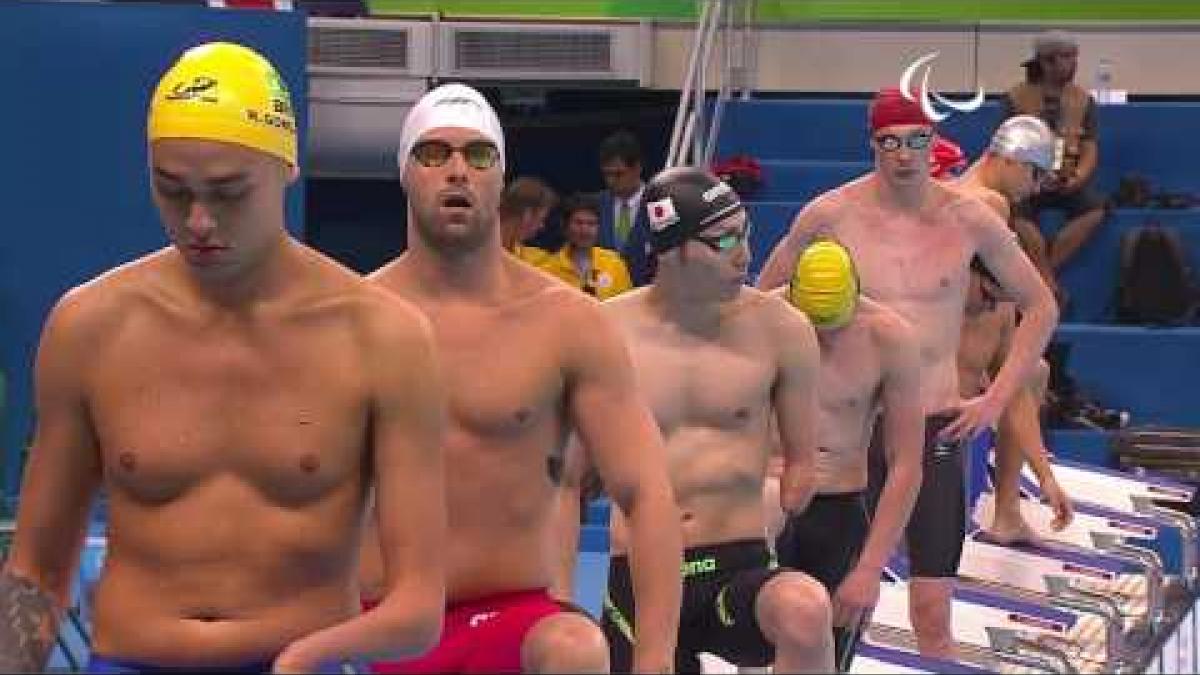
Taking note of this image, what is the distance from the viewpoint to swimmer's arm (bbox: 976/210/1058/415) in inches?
291

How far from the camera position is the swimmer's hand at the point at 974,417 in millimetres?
7273

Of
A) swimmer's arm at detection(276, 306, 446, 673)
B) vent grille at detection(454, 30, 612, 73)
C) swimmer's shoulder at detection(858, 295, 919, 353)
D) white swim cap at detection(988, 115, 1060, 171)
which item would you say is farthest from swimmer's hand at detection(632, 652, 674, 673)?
vent grille at detection(454, 30, 612, 73)

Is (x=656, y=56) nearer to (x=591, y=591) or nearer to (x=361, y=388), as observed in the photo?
(x=591, y=591)

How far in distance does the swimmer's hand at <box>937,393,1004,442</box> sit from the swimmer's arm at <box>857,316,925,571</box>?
68 cm

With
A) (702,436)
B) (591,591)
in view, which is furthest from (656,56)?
(702,436)

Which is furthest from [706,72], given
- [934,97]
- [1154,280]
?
[1154,280]

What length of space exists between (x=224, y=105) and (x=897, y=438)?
3.46m

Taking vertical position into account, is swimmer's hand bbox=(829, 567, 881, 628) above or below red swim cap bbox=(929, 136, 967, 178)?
below

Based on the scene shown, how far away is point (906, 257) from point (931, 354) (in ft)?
1.04

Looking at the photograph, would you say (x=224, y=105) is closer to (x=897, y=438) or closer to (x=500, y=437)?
(x=500, y=437)

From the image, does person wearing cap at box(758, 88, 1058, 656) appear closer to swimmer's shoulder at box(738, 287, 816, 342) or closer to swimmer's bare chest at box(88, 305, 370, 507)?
swimmer's shoulder at box(738, 287, 816, 342)

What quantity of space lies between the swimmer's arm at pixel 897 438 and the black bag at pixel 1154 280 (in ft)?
17.9

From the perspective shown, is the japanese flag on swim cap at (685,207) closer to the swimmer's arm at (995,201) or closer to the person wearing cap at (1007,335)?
the person wearing cap at (1007,335)

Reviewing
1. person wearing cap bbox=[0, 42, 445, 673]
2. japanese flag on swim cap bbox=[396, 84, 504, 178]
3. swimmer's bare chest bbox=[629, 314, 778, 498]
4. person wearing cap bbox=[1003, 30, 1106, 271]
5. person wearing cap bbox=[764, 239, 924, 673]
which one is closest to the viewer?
person wearing cap bbox=[0, 42, 445, 673]
